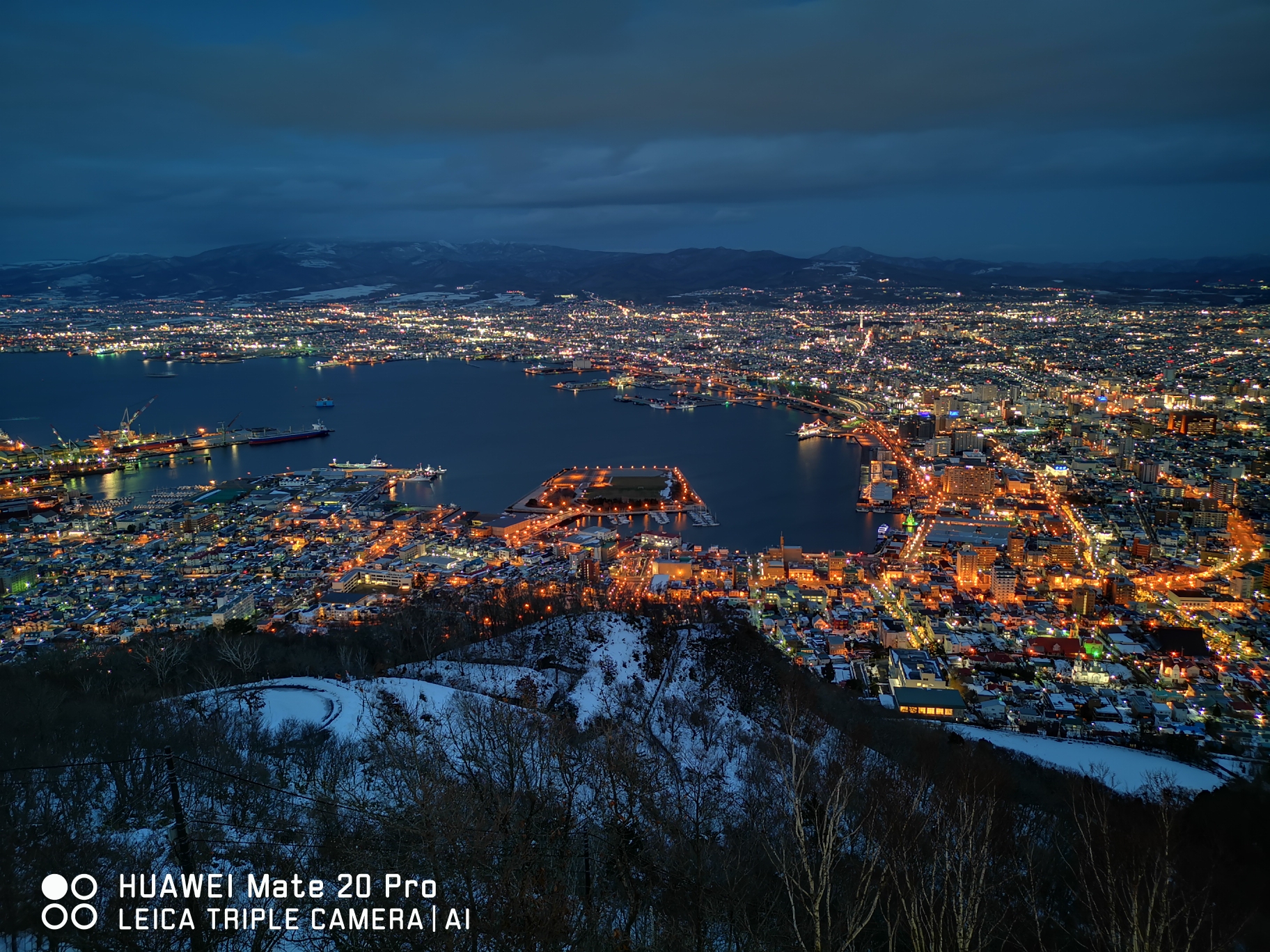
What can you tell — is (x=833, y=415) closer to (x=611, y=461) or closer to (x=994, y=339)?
(x=611, y=461)

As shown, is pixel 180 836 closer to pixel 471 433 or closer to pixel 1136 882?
pixel 1136 882

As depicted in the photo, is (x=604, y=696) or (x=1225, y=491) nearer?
(x=604, y=696)

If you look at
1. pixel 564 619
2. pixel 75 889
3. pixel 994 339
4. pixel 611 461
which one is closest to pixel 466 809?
pixel 75 889

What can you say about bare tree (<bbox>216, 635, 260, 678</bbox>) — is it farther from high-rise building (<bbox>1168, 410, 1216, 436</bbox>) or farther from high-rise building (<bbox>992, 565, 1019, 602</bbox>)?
high-rise building (<bbox>1168, 410, 1216, 436</bbox>)

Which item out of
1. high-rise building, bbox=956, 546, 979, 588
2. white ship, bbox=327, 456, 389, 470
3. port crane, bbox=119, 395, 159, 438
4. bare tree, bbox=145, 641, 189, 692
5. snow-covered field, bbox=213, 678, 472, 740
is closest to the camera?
snow-covered field, bbox=213, 678, 472, 740

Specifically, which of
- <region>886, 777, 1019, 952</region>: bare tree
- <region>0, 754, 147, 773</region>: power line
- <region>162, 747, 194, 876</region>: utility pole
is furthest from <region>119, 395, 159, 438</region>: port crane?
<region>886, 777, 1019, 952</region>: bare tree

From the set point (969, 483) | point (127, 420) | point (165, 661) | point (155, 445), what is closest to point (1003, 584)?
point (969, 483)
